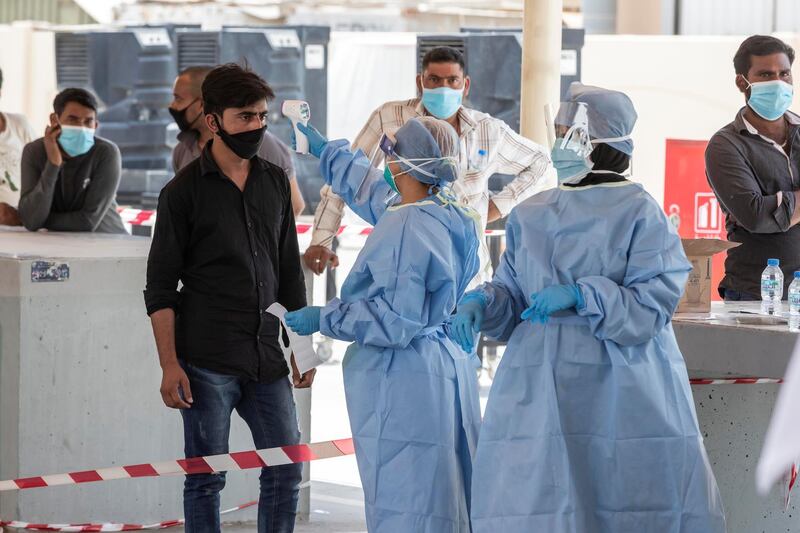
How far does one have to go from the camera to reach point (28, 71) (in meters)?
11.2

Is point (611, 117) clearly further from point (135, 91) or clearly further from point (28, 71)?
point (28, 71)

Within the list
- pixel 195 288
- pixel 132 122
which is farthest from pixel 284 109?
pixel 132 122

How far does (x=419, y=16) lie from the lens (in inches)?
602

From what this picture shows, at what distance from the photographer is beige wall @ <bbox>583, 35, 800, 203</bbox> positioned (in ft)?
32.1

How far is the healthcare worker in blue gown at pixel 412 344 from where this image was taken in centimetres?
327

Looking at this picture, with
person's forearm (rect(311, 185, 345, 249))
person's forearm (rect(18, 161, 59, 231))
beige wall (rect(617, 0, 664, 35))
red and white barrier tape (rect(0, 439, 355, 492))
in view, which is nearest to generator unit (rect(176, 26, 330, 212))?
beige wall (rect(617, 0, 664, 35))

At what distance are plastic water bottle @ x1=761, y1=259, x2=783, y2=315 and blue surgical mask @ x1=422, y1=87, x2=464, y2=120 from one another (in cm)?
142

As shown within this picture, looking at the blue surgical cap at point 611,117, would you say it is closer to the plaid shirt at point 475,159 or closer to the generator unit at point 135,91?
the plaid shirt at point 475,159

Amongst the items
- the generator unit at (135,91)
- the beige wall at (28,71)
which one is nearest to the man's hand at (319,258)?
the generator unit at (135,91)

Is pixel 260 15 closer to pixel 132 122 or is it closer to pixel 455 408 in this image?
pixel 132 122

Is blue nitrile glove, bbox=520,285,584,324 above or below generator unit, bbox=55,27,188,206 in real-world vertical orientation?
below

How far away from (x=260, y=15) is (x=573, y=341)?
1282cm

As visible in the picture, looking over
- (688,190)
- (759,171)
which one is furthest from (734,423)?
(688,190)

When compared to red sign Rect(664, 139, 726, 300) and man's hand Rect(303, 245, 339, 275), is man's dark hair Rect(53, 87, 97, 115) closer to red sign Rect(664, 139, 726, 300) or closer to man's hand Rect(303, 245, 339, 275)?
man's hand Rect(303, 245, 339, 275)
